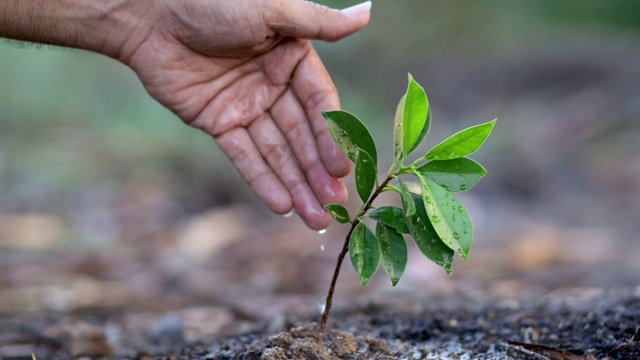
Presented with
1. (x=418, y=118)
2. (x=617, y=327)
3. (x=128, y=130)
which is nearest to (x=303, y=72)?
(x=418, y=118)

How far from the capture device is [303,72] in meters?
2.42

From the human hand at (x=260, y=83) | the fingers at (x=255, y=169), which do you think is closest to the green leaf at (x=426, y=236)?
the human hand at (x=260, y=83)

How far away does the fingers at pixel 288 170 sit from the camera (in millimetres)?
2318

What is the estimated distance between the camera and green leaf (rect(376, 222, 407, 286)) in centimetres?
178

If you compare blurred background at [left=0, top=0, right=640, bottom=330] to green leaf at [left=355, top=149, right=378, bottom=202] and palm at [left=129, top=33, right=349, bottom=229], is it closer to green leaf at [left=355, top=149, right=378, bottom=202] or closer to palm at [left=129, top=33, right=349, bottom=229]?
palm at [left=129, top=33, right=349, bottom=229]

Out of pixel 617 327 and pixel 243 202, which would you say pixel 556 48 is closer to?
pixel 243 202

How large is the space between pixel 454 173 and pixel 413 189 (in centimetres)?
10

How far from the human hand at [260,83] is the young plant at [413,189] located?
0.48 metres

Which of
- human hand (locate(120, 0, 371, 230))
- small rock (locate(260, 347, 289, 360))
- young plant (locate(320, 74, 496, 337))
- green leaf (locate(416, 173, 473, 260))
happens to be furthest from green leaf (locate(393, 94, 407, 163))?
small rock (locate(260, 347, 289, 360))

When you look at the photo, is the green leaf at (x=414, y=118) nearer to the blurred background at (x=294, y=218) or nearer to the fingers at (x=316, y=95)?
the fingers at (x=316, y=95)

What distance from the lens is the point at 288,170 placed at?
7.88 ft

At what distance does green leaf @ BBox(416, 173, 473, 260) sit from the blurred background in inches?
75.2

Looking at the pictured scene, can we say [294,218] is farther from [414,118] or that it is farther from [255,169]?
[414,118]

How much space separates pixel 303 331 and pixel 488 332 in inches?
26.4
